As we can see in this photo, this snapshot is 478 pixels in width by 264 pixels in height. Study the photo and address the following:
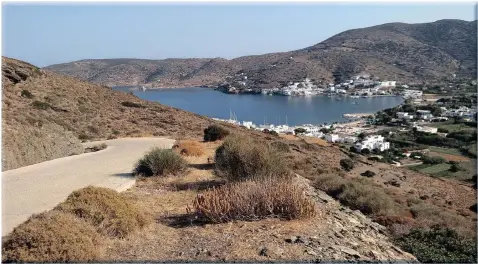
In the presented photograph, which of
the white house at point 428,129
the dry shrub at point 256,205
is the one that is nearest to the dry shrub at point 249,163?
the dry shrub at point 256,205

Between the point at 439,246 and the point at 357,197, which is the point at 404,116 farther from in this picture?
the point at 439,246

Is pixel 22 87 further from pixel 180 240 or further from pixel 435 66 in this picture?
pixel 435 66

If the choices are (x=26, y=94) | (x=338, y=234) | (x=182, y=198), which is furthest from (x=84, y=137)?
(x=338, y=234)

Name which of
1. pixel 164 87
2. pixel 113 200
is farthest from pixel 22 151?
pixel 164 87

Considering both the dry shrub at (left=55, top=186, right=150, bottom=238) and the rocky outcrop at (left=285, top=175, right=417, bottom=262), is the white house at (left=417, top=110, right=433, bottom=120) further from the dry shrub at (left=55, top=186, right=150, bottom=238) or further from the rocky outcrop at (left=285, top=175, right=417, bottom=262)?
the dry shrub at (left=55, top=186, right=150, bottom=238)

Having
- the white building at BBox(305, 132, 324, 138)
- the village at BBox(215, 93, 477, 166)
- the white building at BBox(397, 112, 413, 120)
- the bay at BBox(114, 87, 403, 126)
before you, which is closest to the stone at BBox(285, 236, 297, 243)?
the village at BBox(215, 93, 477, 166)

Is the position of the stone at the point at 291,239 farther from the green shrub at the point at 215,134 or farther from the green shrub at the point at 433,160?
the green shrub at the point at 433,160
